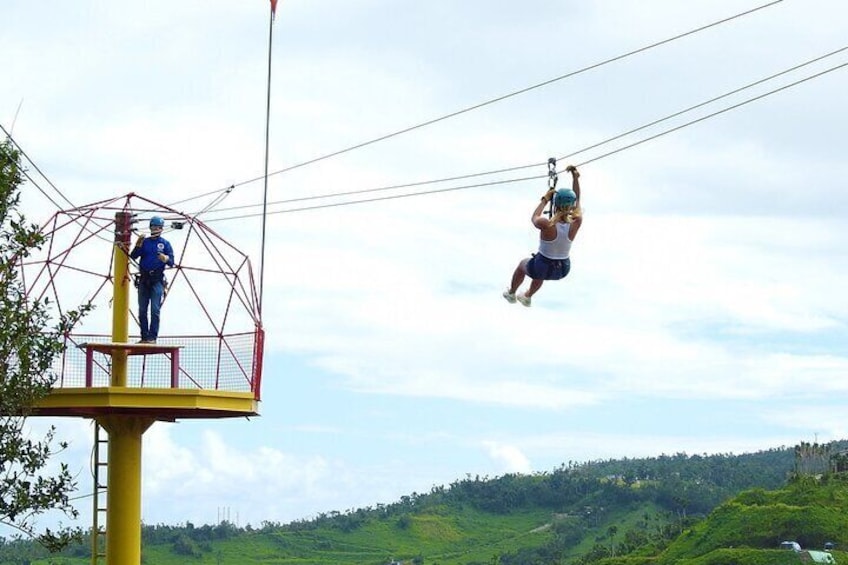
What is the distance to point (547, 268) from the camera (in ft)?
59.7

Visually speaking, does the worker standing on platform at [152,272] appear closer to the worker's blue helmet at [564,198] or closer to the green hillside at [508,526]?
the worker's blue helmet at [564,198]

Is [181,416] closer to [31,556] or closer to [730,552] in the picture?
[730,552]

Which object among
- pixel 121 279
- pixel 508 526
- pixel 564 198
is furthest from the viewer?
pixel 508 526

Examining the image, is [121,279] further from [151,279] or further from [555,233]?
[555,233]

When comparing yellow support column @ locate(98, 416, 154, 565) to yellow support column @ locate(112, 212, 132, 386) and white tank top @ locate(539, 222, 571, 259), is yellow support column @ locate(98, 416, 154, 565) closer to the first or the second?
yellow support column @ locate(112, 212, 132, 386)

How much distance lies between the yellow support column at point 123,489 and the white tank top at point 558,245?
7.66 m

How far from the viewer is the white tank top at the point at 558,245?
57.9 ft

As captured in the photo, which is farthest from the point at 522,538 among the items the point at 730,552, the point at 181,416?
the point at 181,416

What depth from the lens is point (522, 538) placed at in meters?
173

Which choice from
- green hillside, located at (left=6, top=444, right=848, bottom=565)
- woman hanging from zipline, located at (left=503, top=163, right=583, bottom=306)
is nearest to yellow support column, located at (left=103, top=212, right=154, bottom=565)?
woman hanging from zipline, located at (left=503, top=163, right=583, bottom=306)

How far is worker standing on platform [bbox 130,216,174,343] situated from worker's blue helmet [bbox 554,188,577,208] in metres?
6.81

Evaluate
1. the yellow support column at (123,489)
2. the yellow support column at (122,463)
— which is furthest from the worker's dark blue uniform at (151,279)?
the yellow support column at (123,489)

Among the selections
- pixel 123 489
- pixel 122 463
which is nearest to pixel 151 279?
pixel 122 463

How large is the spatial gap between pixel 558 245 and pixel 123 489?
28.4ft
